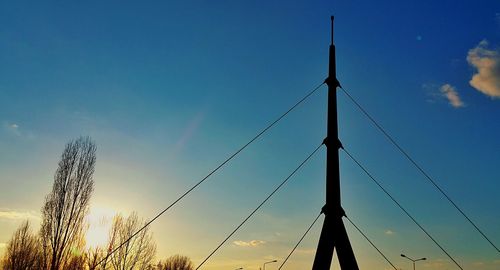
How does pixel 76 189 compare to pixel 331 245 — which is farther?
pixel 76 189

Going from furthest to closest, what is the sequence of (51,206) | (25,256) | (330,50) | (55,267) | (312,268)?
(25,256), (51,206), (55,267), (330,50), (312,268)

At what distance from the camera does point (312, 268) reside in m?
11.7

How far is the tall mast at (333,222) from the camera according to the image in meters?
11.8

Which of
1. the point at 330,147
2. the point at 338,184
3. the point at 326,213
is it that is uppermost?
the point at 330,147

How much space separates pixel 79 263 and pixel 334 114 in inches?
1586

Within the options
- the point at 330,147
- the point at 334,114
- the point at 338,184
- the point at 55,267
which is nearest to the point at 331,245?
the point at 338,184

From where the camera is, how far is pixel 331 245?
12.0m

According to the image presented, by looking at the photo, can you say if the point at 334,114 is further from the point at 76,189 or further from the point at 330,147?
the point at 76,189

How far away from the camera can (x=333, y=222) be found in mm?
12242

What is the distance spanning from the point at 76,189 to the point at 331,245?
1252 inches

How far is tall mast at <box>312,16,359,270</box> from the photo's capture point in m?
11.8

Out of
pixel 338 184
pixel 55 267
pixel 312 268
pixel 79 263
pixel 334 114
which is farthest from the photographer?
pixel 79 263

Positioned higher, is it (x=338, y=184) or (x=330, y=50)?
(x=330, y=50)

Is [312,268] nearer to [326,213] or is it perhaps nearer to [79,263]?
[326,213]
